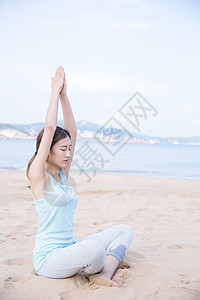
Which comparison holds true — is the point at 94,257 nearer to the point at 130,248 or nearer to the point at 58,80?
the point at 130,248

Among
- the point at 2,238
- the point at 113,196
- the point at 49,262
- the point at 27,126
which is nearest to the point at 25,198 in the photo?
the point at 113,196

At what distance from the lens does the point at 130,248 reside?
10.9 ft

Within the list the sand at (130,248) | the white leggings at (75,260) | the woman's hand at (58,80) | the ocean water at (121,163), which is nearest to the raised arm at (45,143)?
the woman's hand at (58,80)

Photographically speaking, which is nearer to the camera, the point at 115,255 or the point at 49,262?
the point at 49,262

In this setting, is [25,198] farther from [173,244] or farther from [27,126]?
[27,126]

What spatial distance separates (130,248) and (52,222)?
3.89 ft

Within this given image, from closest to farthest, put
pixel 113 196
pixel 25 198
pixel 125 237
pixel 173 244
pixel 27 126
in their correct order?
pixel 125 237 < pixel 173 244 < pixel 25 198 < pixel 113 196 < pixel 27 126

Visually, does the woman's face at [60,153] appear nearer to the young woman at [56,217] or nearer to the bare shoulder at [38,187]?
Result: the young woman at [56,217]

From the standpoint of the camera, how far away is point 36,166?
239 cm

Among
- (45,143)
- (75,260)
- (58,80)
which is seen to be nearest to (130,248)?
(75,260)

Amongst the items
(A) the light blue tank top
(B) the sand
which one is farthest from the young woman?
(B) the sand

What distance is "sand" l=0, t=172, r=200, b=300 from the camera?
2.26 meters

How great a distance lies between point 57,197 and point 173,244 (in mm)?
1618

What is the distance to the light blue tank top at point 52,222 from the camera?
2459mm
